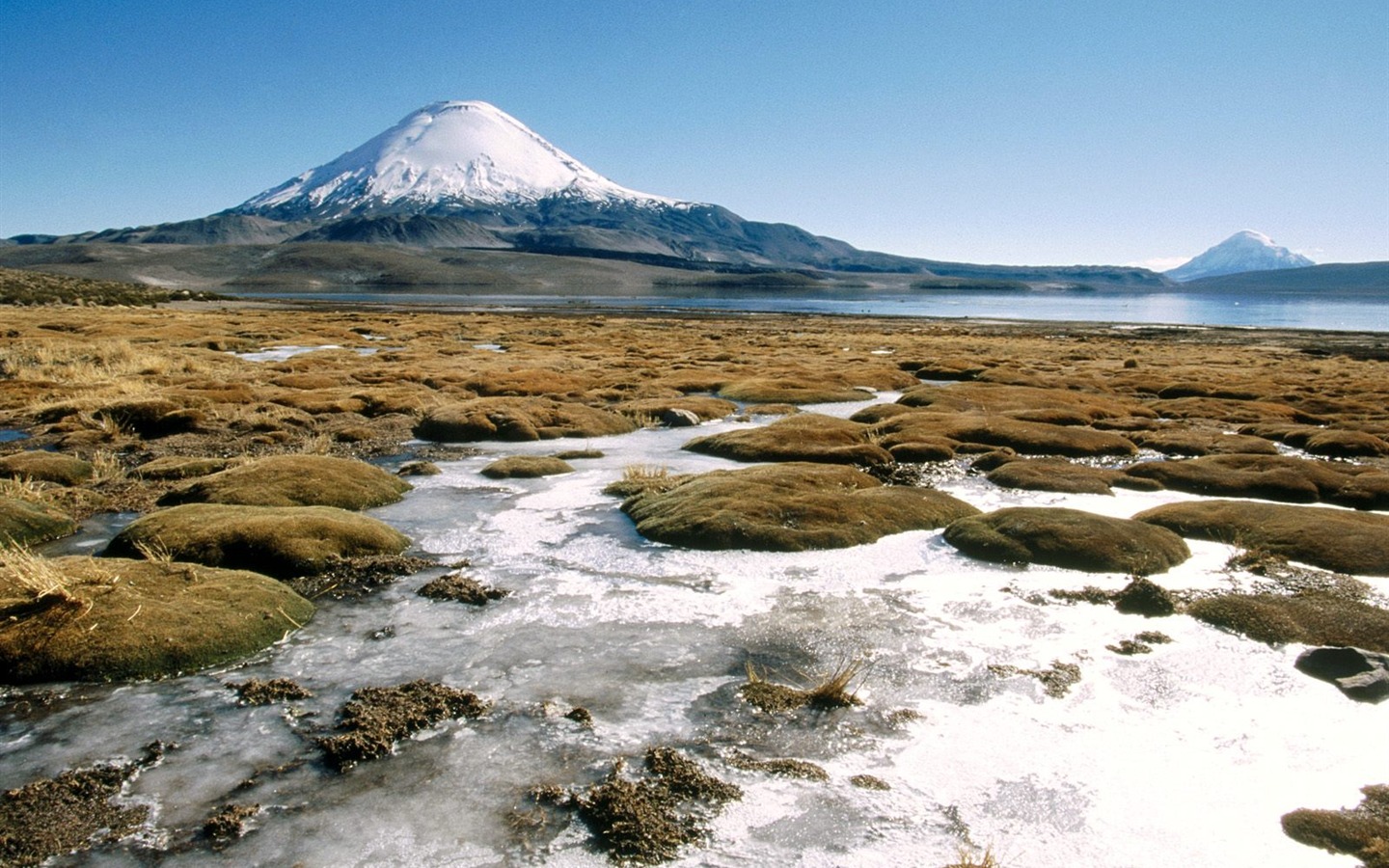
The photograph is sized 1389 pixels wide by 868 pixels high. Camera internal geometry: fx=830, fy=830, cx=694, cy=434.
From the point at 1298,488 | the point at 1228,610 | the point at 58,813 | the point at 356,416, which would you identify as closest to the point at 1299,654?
the point at 1228,610

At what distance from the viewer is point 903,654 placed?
1107cm

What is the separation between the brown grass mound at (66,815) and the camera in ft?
23.0

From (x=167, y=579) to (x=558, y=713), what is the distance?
6841 millimetres

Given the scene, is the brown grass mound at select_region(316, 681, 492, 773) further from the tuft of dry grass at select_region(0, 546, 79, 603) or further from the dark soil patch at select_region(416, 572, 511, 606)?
the tuft of dry grass at select_region(0, 546, 79, 603)

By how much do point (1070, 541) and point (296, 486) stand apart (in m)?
15.9

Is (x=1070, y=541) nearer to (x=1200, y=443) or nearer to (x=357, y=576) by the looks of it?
(x=357, y=576)

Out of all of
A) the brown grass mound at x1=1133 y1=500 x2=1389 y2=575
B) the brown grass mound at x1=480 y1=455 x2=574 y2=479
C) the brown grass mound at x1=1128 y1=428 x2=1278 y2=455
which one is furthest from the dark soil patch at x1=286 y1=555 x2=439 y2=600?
the brown grass mound at x1=1128 y1=428 x2=1278 y2=455

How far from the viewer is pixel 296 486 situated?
18.1m

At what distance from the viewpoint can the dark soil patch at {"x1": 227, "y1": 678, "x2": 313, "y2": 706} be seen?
9633mm

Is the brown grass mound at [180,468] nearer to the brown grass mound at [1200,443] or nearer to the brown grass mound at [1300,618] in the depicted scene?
the brown grass mound at [1300,618]

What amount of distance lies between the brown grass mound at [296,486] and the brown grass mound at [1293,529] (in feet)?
54.6

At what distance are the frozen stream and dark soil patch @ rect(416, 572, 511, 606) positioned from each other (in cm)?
26

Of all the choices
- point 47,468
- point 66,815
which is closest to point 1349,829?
point 66,815

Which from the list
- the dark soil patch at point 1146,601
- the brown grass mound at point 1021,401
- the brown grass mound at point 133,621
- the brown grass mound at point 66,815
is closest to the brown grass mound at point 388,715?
the brown grass mound at point 66,815
